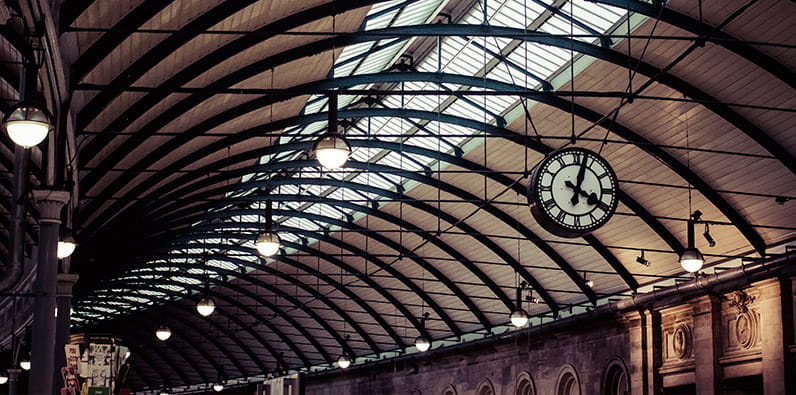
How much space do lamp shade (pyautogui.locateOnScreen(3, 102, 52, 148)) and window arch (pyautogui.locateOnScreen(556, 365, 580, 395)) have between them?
2667cm

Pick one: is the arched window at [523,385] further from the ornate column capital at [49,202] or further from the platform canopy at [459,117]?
the ornate column capital at [49,202]

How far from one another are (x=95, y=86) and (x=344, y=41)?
5.73 metres

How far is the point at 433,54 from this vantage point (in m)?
27.0

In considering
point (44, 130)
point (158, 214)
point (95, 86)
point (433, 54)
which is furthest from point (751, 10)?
A: point (158, 214)

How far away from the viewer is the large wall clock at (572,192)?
627 inches

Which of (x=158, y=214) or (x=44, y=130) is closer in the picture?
(x=44, y=130)

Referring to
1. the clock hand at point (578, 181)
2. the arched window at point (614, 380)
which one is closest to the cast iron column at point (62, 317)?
the clock hand at point (578, 181)

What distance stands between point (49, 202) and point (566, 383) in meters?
23.3

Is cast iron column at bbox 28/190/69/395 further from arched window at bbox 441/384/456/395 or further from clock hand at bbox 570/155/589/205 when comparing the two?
arched window at bbox 441/384/456/395

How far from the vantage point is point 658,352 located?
3030 cm

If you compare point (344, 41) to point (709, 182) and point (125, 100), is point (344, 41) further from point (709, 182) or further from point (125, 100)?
point (709, 182)

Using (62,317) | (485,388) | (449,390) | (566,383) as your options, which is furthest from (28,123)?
(449,390)

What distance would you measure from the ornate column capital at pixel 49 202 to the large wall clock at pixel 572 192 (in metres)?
6.84

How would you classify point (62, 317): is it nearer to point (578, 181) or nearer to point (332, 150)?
point (332, 150)
